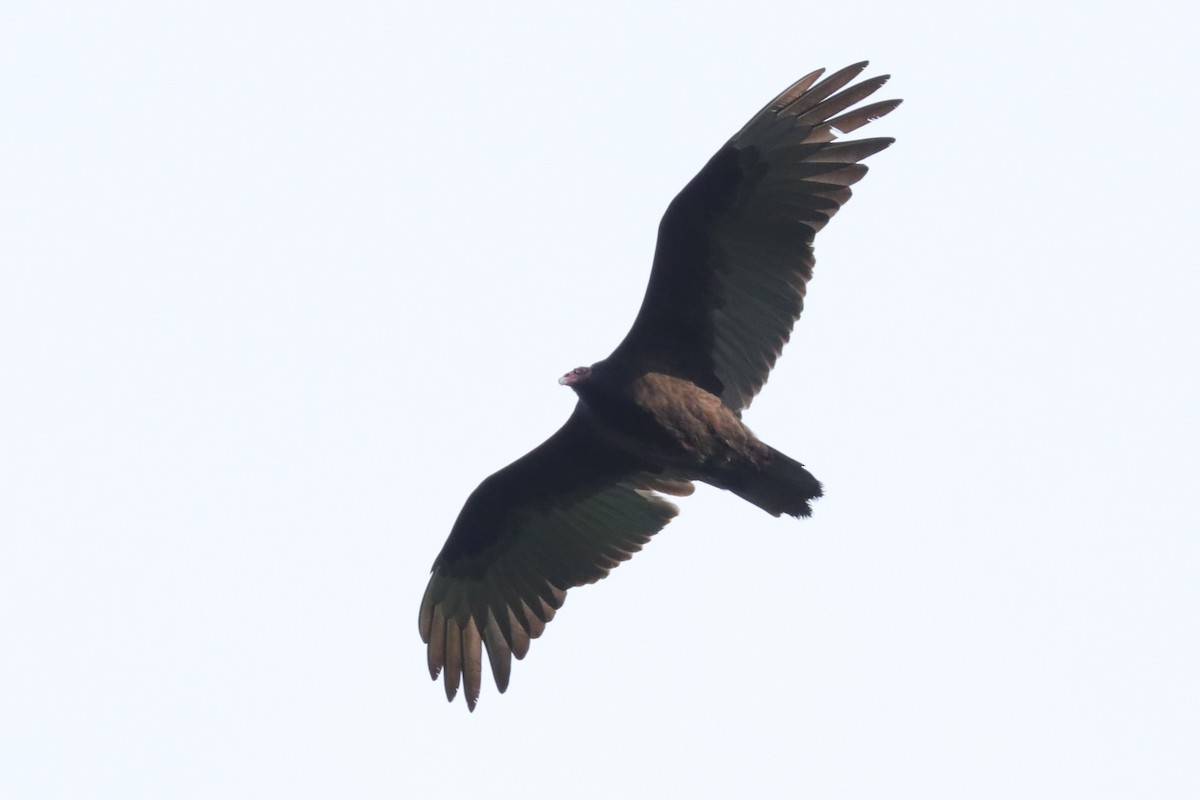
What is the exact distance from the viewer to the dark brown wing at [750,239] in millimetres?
10227

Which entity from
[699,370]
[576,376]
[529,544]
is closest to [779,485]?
[699,370]

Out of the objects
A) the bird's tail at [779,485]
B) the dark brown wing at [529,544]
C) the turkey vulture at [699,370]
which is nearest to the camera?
the bird's tail at [779,485]

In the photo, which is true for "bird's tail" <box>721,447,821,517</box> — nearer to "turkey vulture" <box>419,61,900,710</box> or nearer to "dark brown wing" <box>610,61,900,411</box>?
"turkey vulture" <box>419,61,900,710</box>

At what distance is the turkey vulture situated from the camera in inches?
403

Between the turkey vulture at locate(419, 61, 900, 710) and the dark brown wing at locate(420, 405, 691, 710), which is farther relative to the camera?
the dark brown wing at locate(420, 405, 691, 710)

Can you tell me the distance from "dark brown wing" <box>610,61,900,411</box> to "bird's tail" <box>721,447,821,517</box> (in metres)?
0.57

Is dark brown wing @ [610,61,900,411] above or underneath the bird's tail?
above

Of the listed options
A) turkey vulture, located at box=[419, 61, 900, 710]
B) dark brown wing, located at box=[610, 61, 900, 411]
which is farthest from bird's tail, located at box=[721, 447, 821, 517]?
dark brown wing, located at box=[610, 61, 900, 411]

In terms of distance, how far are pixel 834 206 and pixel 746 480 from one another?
5.66 feet

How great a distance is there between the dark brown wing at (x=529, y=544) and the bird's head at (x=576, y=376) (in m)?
0.84

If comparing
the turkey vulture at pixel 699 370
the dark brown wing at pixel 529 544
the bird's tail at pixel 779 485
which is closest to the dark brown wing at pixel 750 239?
the turkey vulture at pixel 699 370

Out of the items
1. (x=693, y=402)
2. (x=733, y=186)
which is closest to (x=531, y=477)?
(x=693, y=402)

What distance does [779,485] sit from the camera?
10195 millimetres

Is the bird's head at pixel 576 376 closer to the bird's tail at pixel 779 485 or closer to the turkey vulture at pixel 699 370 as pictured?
the turkey vulture at pixel 699 370
